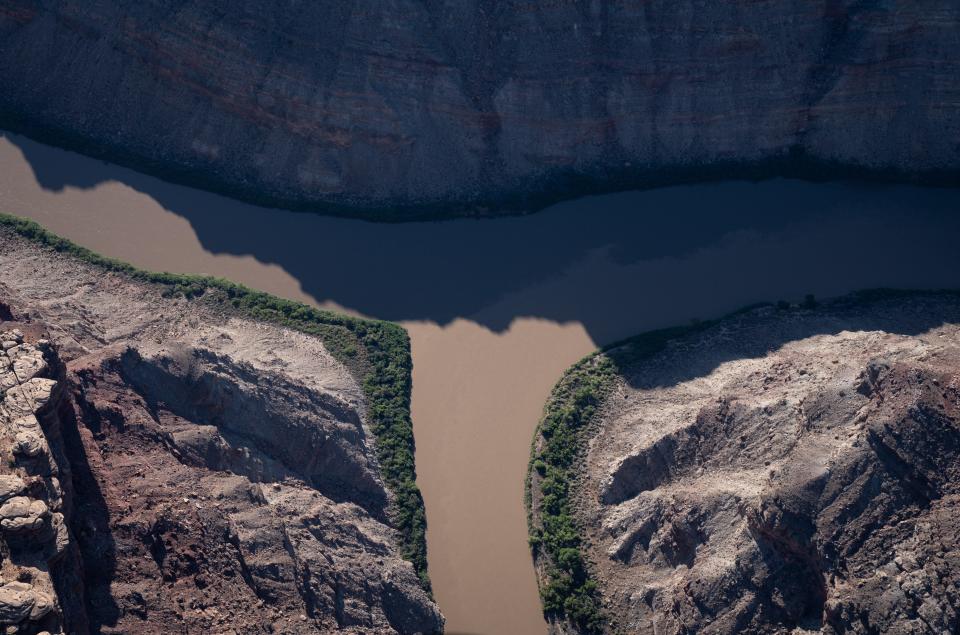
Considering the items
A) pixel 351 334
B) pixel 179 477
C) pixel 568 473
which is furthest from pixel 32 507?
pixel 568 473

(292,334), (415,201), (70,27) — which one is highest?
(70,27)

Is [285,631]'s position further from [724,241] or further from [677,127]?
[677,127]

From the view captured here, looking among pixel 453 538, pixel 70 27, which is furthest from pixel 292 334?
pixel 70 27

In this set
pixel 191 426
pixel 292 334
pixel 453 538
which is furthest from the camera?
pixel 292 334

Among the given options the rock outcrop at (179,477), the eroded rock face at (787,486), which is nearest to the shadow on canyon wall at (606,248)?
the eroded rock face at (787,486)

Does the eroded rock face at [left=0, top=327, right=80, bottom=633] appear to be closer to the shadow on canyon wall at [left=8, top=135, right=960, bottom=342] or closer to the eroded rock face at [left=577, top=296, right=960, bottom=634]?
the shadow on canyon wall at [left=8, top=135, right=960, bottom=342]

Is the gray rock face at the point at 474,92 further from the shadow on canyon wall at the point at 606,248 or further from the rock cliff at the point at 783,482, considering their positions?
the rock cliff at the point at 783,482

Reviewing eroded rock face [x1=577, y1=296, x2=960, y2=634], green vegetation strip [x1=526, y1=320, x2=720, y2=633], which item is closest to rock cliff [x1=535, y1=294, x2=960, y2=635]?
eroded rock face [x1=577, y1=296, x2=960, y2=634]

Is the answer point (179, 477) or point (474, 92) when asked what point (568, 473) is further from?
point (474, 92)
